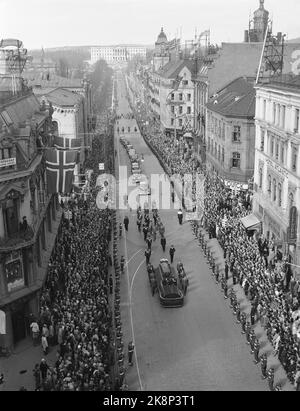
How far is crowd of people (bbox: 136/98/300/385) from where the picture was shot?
2556 centimetres

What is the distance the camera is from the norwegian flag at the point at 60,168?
28875mm

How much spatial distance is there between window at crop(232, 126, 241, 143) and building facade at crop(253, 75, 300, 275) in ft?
31.1

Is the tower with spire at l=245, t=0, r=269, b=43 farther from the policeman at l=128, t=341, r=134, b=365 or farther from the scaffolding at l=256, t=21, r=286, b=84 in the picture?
the policeman at l=128, t=341, r=134, b=365

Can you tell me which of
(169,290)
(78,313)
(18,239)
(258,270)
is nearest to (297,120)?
(258,270)

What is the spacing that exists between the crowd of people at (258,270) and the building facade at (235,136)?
184 cm

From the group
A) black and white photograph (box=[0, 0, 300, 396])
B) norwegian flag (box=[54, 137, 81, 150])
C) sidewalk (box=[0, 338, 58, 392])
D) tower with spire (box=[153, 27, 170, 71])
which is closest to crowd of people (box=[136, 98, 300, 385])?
black and white photograph (box=[0, 0, 300, 396])

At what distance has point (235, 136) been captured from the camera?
55.6m

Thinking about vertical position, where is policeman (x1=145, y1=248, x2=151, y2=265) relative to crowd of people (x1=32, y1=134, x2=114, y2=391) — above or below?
below

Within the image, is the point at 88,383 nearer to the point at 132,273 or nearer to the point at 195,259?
the point at 132,273

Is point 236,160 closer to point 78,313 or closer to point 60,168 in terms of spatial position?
point 60,168

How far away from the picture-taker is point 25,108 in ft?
118

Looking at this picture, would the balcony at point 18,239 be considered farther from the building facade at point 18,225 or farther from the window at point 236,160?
the window at point 236,160

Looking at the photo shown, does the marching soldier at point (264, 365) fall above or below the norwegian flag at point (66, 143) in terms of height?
below

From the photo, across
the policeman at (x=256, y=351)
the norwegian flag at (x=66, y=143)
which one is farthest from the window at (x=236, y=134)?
the policeman at (x=256, y=351)
